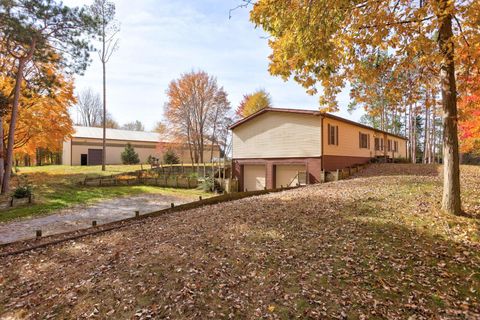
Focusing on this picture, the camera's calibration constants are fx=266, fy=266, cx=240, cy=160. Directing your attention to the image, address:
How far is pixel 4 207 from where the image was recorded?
39.6 ft

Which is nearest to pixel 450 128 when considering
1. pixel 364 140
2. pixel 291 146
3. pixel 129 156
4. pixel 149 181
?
pixel 291 146

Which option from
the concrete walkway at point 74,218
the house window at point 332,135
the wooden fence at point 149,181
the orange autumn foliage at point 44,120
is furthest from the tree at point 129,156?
the house window at point 332,135

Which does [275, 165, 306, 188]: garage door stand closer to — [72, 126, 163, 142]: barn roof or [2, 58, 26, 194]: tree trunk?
[2, 58, 26, 194]: tree trunk

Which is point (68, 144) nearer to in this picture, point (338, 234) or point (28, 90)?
point (28, 90)

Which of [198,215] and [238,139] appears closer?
[198,215]

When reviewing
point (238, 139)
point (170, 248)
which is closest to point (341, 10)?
point (170, 248)

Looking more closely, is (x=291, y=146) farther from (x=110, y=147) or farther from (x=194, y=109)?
(x=110, y=147)

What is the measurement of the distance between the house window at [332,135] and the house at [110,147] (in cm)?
2033

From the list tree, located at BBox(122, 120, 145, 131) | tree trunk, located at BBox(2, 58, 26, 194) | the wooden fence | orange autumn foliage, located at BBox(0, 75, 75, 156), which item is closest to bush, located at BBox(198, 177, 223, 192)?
the wooden fence

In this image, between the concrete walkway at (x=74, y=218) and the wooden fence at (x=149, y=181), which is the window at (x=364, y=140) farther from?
the concrete walkway at (x=74, y=218)

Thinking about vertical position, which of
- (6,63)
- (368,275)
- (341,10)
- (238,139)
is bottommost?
(368,275)

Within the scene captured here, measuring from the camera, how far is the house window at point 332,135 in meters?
17.8

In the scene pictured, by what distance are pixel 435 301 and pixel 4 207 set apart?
1582 cm

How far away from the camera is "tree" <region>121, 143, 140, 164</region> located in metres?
34.6
